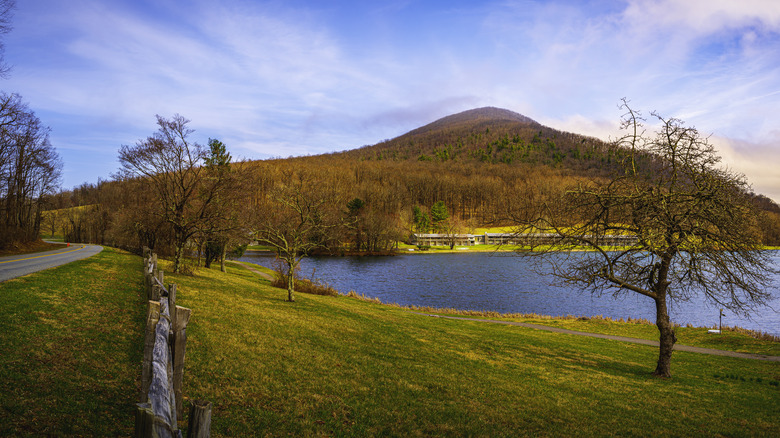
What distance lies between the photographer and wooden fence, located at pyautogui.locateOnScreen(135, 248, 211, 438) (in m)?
2.30

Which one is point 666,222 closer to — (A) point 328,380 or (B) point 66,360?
(A) point 328,380

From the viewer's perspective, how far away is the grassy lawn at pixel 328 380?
240 inches

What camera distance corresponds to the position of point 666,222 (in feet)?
38.4

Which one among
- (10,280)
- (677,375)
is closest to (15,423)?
(10,280)

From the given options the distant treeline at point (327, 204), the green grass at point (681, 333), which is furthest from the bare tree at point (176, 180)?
the green grass at point (681, 333)

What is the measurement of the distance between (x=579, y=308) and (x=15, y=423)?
39447mm

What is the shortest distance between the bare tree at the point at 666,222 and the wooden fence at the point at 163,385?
10723 millimetres

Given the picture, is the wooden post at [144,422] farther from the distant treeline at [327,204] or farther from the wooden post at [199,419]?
the distant treeline at [327,204]

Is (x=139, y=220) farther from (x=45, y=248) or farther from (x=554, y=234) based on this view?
(x=554, y=234)

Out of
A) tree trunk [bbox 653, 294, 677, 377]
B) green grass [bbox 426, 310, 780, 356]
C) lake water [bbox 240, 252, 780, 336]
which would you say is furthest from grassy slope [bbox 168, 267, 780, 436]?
lake water [bbox 240, 252, 780, 336]

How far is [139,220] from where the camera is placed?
34750mm

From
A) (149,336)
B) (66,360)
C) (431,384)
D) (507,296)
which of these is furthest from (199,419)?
(507,296)

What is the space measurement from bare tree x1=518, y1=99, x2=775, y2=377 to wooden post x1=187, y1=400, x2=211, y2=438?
11415 millimetres

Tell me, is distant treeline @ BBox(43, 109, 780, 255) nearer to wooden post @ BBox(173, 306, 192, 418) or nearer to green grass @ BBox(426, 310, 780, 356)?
green grass @ BBox(426, 310, 780, 356)
